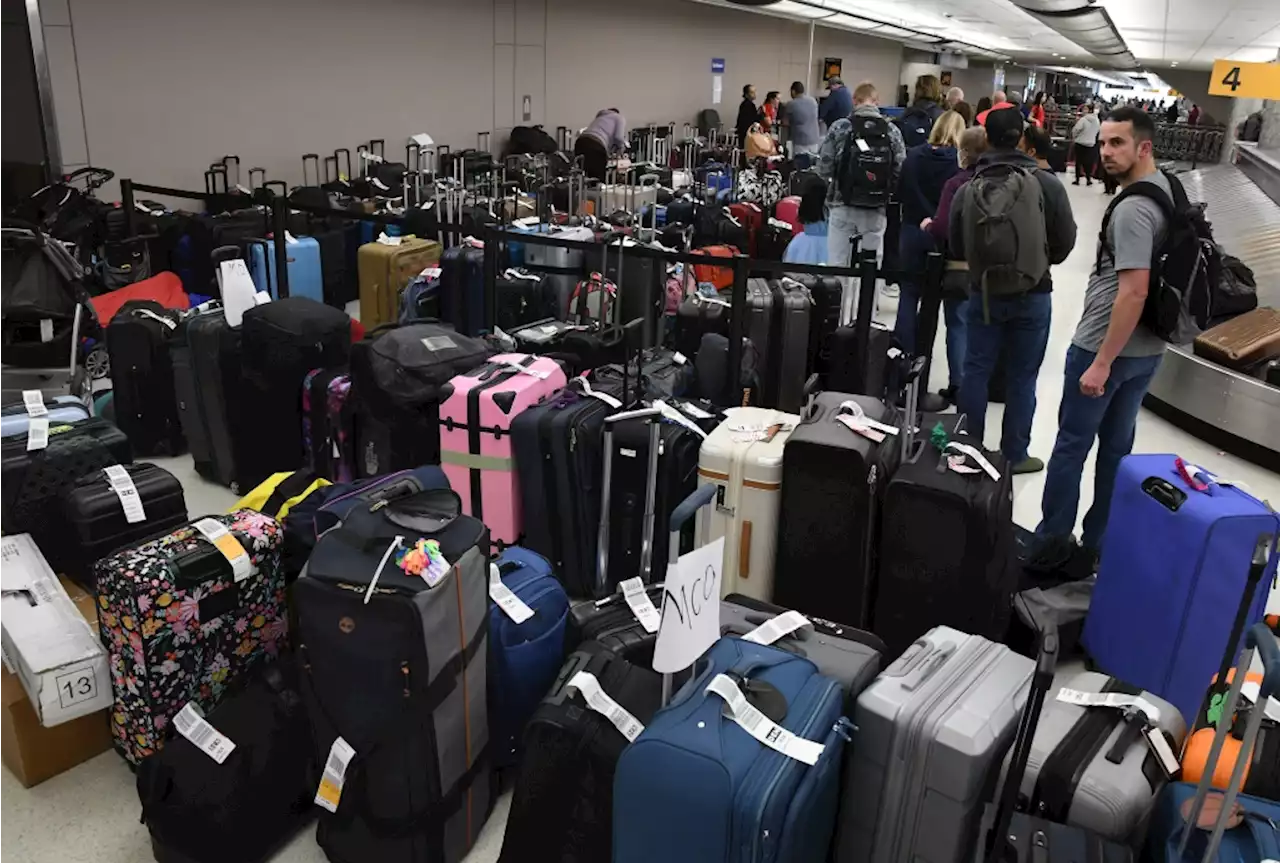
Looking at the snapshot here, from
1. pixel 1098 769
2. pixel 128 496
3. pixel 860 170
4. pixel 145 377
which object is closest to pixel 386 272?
pixel 145 377

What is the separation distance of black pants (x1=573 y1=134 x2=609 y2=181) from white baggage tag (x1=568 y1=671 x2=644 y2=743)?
9.87 m

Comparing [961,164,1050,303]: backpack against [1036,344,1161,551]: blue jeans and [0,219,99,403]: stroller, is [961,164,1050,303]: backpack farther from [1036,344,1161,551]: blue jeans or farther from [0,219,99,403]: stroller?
[0,219,99,403]: stroller

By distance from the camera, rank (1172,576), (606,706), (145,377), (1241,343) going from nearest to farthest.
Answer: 1. (606,706)
2. (1172,576)
3. (145,377)
4. (1241,343)

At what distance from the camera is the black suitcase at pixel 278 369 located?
4.33 m

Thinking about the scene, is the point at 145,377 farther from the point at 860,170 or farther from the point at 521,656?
the point at 860,170

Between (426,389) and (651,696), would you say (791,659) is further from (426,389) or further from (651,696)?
(426,389)

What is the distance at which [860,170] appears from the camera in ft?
22.8

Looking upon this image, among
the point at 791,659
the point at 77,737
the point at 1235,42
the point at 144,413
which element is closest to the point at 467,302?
the point at 144,413

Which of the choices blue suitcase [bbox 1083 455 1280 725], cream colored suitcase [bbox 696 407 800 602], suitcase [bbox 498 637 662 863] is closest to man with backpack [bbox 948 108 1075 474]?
blue suitcase [bbox 1083 455 1280 725]

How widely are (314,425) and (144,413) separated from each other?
132 cm

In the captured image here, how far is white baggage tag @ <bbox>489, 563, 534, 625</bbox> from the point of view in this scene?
273 centimetres

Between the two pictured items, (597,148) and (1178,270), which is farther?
(597,148)

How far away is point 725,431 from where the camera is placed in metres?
3.43

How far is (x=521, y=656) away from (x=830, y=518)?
3.55 feet
